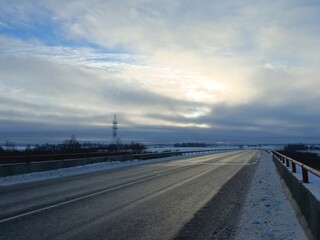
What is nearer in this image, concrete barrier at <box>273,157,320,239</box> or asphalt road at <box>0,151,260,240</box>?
concrete barrier at <box>273,157,320,239</box>

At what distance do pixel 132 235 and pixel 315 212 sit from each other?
343 centimetres

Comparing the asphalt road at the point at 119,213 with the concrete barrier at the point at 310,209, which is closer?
the concrete barrier at the point at 310,209

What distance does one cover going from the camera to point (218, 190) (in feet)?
52.6

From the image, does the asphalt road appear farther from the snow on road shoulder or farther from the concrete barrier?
the concrete barrier

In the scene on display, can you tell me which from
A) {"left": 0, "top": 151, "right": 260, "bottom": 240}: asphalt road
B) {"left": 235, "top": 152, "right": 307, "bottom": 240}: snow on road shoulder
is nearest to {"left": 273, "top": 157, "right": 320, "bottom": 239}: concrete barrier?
{"left": 235, "top": 152, "right": 307, "bottom": 240}: snow on road shoulder

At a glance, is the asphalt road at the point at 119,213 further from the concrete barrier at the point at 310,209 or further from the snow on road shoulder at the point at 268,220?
the concrete barrier at the point at 310,209

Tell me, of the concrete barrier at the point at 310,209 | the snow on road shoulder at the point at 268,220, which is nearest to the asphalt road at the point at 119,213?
the snow on road shoulder at the point at 268,220

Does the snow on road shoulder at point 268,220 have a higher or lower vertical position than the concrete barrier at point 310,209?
lower

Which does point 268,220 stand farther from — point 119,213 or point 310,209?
point 119,213

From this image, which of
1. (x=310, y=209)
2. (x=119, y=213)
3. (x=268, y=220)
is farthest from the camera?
(x=119, y=213)

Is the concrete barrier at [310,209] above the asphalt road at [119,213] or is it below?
above

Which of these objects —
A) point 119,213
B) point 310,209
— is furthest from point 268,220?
point 119,213

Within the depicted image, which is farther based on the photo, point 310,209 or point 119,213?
point 119,213

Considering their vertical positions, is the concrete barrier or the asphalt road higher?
the concrete barrier
